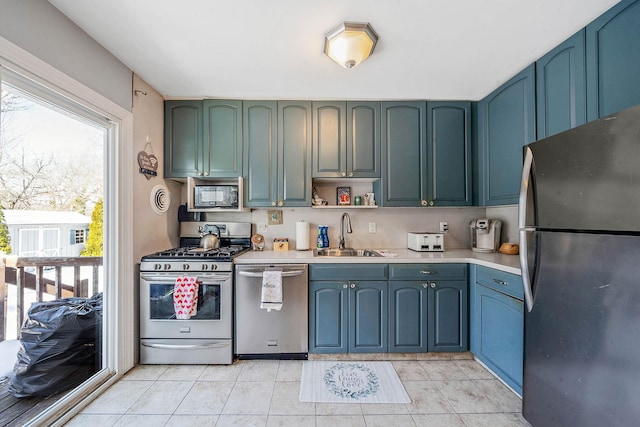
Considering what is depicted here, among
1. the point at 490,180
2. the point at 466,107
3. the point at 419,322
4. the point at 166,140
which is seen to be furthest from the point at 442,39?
the point at 166,140

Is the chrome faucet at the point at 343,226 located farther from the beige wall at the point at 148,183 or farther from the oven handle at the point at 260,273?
the beige wall at the point at 148,183

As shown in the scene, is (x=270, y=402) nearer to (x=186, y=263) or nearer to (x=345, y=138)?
(x=186, y=263)

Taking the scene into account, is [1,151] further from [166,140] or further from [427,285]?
[427,285]

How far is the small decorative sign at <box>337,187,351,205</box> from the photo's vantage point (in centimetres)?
280

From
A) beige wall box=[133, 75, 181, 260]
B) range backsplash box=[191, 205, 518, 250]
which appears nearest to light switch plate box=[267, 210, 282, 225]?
range backsplash box=[191, 205, 518, 250]

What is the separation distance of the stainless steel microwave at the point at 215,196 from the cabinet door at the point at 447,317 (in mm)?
1988

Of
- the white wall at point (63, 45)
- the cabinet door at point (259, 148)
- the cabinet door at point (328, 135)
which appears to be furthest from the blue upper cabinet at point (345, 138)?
the white wall at point (63, 45)

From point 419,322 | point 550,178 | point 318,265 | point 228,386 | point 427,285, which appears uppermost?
point 550,178

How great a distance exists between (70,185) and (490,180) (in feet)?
10.7

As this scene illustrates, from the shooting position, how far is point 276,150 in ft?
8.38

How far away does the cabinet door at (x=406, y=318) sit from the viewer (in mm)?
2238

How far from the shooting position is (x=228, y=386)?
1906 mm

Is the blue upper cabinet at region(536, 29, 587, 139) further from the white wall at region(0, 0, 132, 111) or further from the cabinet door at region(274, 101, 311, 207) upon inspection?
the white wall at region(0, 0, 132, 111)

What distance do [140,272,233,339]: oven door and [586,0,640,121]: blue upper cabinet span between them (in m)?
2.68
